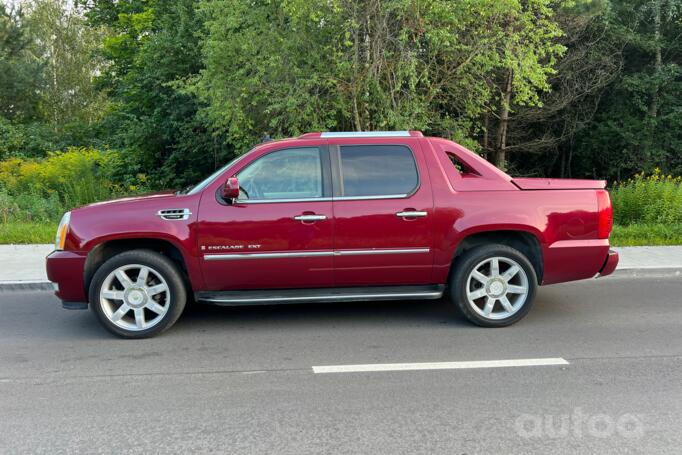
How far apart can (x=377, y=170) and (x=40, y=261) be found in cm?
598

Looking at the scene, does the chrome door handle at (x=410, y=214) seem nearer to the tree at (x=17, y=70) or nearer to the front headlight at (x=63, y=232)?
the front headlight at (x=63, y=232)

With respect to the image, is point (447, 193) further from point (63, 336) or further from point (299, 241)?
point (63, 336)

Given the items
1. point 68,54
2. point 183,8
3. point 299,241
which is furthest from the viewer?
point 68,54

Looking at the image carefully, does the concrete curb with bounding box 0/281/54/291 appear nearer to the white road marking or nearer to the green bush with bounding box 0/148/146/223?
the white road marking

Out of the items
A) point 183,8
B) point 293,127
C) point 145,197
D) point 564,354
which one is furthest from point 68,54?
point 564,354

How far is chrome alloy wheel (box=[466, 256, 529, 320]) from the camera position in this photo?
18.4 ft

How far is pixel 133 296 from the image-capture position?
213 inches

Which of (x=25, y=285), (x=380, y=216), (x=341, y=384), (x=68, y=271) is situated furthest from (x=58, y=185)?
(x=341, y=384)

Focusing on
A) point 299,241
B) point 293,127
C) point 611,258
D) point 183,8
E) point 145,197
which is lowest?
point 611,258

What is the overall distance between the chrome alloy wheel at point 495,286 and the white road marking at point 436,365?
898mm

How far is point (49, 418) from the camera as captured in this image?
3820 millimetres

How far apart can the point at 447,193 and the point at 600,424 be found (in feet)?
8.33

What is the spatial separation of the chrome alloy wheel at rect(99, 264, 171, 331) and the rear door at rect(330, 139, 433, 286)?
164cm

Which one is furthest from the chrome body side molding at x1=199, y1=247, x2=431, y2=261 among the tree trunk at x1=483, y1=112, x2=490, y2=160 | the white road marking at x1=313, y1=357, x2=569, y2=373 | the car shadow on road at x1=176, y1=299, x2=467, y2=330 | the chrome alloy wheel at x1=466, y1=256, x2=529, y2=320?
the tree trunk at x1=483, y1=112, x2=490, y2=160
